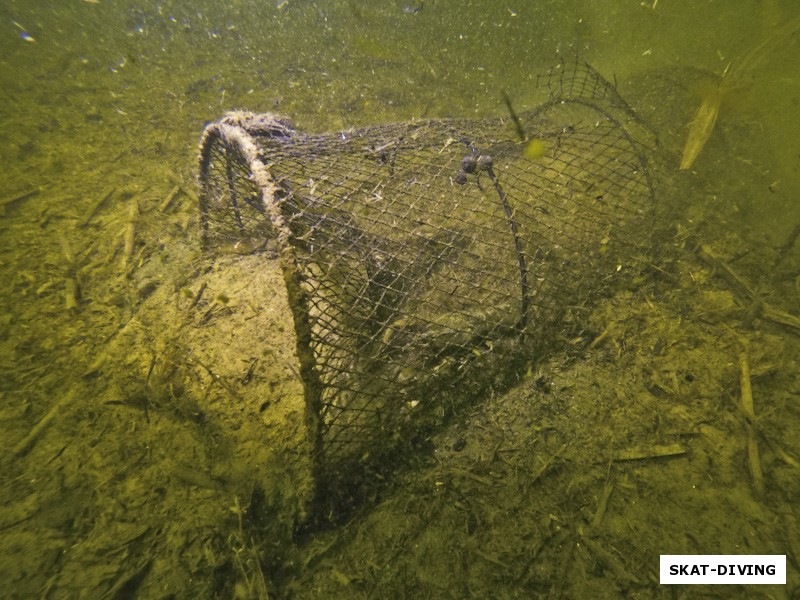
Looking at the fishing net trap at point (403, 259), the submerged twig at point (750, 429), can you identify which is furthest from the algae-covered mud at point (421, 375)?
the fishing net trap at point (403, 259)

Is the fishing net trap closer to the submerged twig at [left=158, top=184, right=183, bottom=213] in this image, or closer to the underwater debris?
the submerged twig at [left=158, top=184, right=183, bottom=213]

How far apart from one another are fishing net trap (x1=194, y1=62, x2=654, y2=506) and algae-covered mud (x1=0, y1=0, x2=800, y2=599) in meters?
0.14

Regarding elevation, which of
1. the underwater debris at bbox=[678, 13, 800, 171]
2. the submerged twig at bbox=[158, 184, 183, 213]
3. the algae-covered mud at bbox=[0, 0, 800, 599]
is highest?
the underwater debris at bbox=[678, 13, 800, 171]

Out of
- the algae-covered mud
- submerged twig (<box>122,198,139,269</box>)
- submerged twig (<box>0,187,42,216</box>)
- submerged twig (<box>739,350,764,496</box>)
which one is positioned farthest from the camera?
submerged twig (<box>0,187,42,216</box>)

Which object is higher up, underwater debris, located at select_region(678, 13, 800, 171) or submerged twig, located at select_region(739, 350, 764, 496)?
underwater debris, located at select_region(678, 13, 800, 171)

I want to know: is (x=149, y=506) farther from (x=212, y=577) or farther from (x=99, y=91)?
(x=99, y=91)

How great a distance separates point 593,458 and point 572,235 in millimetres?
1399

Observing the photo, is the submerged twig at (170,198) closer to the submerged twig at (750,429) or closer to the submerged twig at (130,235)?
the submerged twig at (130,235)

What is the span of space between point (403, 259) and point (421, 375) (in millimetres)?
859

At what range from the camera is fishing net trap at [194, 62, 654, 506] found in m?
1.55

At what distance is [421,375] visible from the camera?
1.79 meters

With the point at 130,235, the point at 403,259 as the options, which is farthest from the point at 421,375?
the point at 130,235

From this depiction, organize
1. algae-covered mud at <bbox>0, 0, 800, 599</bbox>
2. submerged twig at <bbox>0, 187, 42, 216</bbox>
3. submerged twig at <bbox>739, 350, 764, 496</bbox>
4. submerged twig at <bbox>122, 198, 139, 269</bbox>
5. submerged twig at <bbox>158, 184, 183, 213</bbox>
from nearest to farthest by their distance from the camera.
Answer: algae-covered mud at <bbox>0, 0, 800, 599</bbox>
submerged twig at <bbox>739, 350, 764, 496</bbox>
submerged twig at <bbox>122, 198, 139, 269</bbox>
submerged twig at <bbox>0, 187, 42, 216</bbox>
submerged twig at <bbox>158, 184, 183, 213</bbox>

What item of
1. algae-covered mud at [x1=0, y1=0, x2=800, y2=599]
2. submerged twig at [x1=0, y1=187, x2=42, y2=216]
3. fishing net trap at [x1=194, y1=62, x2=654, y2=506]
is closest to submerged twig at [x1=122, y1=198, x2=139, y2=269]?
algae-covered mud at [x1=0, y1=0, x2=800, y2=599]
